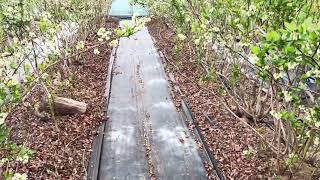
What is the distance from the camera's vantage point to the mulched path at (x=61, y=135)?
20.1 feet

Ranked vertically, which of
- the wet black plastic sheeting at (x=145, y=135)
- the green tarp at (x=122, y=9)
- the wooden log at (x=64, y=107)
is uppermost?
the green tarp at (x=122, y=9)

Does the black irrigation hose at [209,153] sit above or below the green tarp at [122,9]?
below

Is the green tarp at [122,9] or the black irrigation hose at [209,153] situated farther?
the green tarp at [122,9]

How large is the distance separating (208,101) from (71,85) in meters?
3.58

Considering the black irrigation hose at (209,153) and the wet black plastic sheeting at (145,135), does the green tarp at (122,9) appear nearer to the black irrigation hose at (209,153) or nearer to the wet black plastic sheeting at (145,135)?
the wet black plastic sheeting at (145,135)

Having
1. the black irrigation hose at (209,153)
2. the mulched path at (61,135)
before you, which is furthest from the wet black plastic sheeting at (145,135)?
the mulched path at (61,135)

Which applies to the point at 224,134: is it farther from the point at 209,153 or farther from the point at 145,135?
the point at 145,135

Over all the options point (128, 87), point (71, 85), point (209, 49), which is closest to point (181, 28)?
point (209, 49)

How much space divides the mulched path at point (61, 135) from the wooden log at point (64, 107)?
0.45 feet

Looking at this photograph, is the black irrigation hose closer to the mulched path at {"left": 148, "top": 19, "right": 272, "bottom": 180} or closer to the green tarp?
the mulched path at {"left": 148, "top": 19, "right": 272, "bottom": 180}

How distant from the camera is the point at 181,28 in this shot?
1067 centimetres

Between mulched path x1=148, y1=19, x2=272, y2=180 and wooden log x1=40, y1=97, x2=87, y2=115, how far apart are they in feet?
7.96

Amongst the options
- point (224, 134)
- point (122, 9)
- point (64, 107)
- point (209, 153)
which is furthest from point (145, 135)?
point (122, 9)

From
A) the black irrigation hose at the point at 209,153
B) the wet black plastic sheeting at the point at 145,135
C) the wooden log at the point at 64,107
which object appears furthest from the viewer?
the wooden log at the point at 64,107
